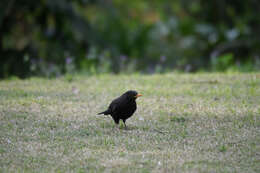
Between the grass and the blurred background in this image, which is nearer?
the grass

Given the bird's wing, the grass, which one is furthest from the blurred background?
the bird's wing

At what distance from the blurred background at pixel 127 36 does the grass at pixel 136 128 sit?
2.11 metres

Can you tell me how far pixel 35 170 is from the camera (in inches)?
205

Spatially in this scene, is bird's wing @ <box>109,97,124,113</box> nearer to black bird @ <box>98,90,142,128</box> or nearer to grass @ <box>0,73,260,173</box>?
black bird @ <box>98,90,142,128</box>

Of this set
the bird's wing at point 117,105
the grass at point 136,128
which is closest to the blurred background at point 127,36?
the grass at point 136,128

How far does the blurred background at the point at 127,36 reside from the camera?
1227cm

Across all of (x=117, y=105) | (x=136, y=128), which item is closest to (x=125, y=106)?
(x=117, y=105)

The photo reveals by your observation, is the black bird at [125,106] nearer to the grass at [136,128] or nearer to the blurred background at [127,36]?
the grass at [136,128]

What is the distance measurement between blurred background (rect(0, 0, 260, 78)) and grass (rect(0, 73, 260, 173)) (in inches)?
83.0

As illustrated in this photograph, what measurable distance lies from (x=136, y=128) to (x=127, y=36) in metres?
10.3

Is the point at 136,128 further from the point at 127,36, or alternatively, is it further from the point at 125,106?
the point at 127,36

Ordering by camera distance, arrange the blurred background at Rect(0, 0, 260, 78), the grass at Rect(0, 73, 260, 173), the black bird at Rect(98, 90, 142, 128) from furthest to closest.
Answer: the blurred background at Rect(0, 0, 260, 78), the black bird at Rect(98, 90, 142, 128), the grass at Rect(0, 73, 260, 173)

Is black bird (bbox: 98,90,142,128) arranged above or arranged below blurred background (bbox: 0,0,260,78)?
below

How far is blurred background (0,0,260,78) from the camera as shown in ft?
40.3
